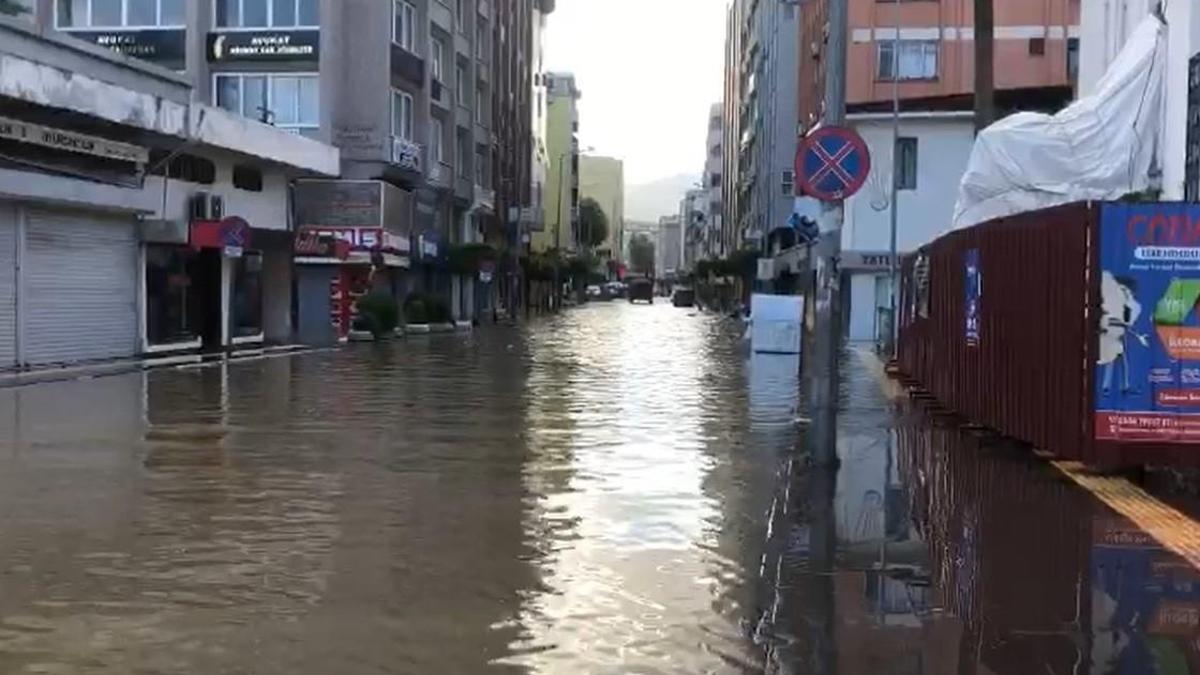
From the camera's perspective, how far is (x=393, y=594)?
25.5 ft

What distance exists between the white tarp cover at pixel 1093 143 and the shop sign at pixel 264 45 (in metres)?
30.9

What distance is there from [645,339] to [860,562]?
3828 cm

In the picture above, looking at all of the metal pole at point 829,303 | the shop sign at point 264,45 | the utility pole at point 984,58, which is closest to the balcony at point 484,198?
the shop sign at point 264,45

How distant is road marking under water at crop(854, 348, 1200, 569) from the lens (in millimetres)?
9266

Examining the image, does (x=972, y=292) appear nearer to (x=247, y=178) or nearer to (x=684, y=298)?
(x=247, y=178)

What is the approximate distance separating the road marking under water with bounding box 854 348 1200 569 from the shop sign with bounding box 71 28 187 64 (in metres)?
39.6

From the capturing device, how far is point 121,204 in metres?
30.5

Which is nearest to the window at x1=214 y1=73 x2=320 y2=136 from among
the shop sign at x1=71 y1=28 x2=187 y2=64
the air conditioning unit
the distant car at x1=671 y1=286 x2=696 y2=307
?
the shop sign at x1=71 y1=28 x2=187 y2=64

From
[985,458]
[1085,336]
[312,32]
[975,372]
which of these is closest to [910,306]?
[975,372]

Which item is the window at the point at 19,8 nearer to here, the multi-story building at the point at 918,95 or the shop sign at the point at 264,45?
the shop sign at the point at 264,45

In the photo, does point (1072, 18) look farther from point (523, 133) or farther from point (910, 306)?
point (523, 133)

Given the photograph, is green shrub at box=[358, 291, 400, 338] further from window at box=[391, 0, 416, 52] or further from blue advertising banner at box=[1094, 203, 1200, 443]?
blue advertising banner at box=[1094, 203, 1200, 443]

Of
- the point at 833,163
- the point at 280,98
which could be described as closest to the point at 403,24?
the point at 280,98

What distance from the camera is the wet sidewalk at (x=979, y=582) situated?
6535mm
